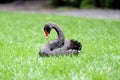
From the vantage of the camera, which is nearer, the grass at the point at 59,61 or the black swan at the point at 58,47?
the grass at the point at 59,61

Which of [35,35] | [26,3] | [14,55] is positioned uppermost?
[14,55]

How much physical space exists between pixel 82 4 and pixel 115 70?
16.5 metres

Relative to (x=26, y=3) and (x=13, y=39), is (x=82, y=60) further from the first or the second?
(x=26, y=3)

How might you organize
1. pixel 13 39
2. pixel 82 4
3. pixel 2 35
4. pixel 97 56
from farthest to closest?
pixel 82 4 → pixel 2 35 → pixel 13 39 → pixel 97 56

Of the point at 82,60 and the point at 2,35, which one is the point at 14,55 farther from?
the point at 2,35

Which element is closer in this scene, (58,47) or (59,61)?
(59,61)

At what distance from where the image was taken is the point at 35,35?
1041 cm

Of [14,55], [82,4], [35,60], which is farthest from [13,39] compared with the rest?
[82,4]

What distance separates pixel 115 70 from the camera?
580cm

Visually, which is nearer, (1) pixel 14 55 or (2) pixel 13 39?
(1) pixel 14 55

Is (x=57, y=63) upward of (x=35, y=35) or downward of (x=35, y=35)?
upward

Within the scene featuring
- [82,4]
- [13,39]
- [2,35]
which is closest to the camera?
[13,39]

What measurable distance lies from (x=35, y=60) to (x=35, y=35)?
3.92 meters

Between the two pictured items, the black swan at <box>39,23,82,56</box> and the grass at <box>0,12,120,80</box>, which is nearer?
the grass at <box>0,12,120,80</box>
